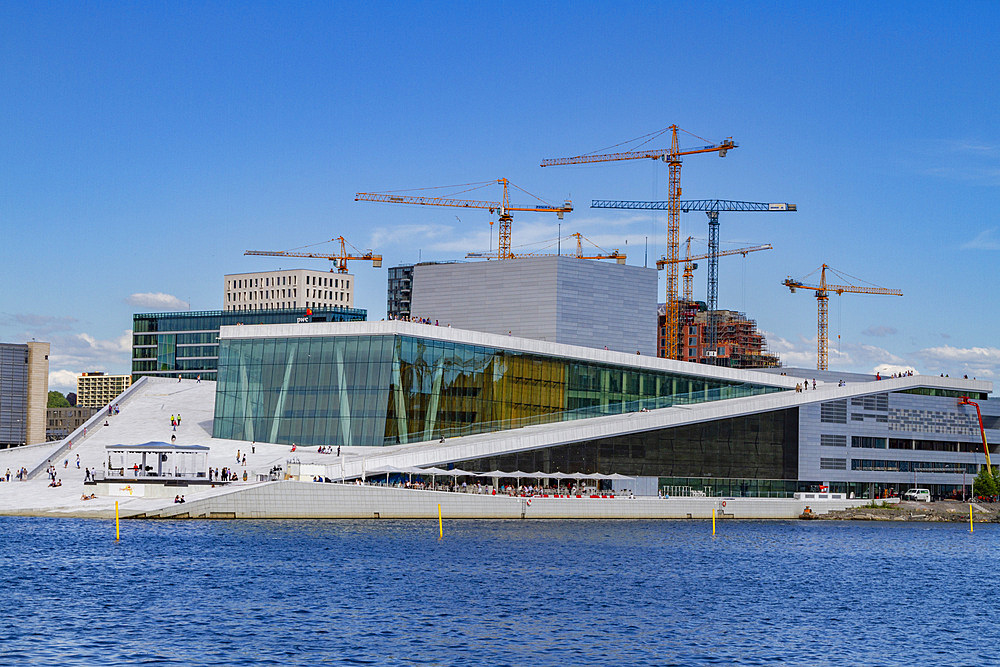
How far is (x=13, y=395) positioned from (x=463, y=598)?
125m

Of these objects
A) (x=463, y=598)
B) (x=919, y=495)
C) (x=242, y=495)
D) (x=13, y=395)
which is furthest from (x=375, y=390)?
(x=13, y=395)

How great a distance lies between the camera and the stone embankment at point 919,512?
4341 inches

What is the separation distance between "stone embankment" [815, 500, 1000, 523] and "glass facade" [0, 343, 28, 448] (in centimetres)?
9886

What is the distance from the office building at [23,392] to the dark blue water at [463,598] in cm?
9007

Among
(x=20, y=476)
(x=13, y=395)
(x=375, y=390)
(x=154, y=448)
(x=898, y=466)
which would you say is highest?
(x=13, y=395)

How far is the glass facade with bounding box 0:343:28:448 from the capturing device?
159 m

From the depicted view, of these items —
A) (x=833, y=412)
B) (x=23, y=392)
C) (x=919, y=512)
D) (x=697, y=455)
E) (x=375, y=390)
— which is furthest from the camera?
(x=23, y=392)

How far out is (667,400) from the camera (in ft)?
359

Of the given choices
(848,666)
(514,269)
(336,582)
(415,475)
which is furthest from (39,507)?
(514,269)

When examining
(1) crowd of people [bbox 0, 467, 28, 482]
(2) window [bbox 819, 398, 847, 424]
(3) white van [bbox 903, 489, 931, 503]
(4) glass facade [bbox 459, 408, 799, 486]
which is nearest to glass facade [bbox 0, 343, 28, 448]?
(1) crowd of people [bbox 0, 467, 28, 482]

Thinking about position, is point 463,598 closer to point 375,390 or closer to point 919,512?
point 375,390

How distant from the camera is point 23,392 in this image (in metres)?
161

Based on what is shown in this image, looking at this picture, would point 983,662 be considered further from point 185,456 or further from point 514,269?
point 514,269

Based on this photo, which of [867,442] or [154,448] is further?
[867,442]
